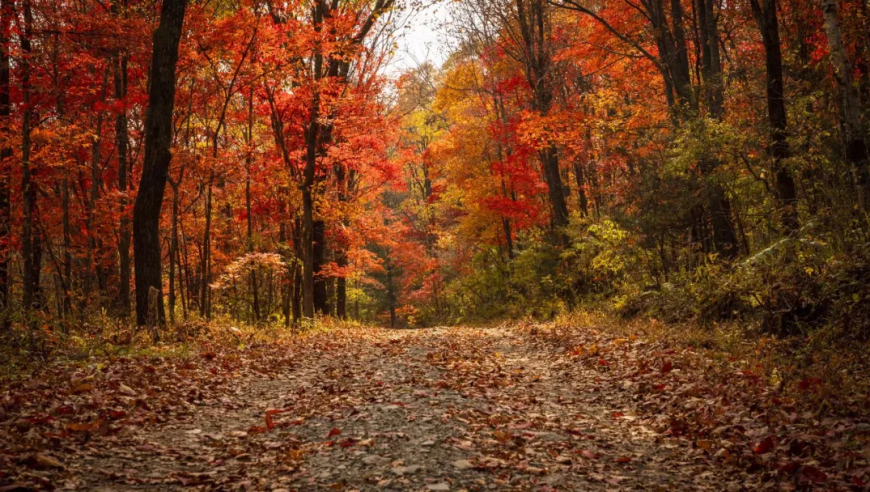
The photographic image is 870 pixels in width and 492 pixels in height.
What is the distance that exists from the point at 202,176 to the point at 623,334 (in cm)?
1209

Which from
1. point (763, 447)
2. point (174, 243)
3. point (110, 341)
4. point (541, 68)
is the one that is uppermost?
point (541, 68)

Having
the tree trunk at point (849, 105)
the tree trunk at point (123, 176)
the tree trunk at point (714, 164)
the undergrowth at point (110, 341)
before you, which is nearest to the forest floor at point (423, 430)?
the undergrowth at point (110, 341)

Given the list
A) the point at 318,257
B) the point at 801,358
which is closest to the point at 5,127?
the point at 318,257

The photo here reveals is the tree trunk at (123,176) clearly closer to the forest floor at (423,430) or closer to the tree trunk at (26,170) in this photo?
the tree trunk at (26,170)

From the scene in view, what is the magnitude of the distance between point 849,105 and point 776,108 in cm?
138

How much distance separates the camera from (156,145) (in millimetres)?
11953

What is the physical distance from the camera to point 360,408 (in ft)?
21.8

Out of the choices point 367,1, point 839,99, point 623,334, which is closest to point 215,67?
point 367,1

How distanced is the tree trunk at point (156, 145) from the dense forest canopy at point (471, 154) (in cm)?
5

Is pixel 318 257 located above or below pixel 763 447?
above

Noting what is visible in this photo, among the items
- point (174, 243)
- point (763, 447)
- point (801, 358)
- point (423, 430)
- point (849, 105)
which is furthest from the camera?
point (174, 243)

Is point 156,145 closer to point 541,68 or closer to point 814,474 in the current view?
point 814,474

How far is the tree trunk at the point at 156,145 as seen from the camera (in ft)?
38.6

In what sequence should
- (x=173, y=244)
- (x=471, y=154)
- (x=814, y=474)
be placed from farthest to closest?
(x=471, y=154), (x=173, y=244), (x=814, y=474)
